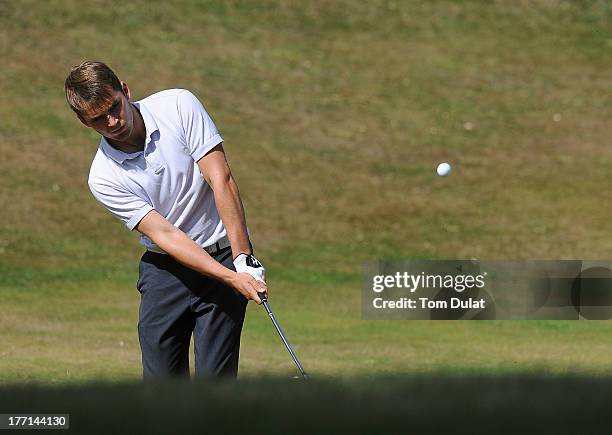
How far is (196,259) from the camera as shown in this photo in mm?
5020

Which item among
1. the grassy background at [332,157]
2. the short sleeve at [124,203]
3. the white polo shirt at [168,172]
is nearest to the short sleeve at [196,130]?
the white polo shirt at [168,172]

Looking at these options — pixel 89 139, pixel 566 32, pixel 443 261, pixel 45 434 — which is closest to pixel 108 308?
pixel 443 261

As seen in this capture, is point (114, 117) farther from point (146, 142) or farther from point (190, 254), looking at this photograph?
point (190, 254)

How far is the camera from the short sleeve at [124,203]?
520 centimetres

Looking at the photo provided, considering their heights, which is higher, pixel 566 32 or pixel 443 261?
pixel 566 32

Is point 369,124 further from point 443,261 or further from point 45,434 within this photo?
point 45,434

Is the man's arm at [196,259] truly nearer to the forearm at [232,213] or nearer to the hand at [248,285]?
the hand at [248,285]

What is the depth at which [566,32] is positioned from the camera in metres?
24.6

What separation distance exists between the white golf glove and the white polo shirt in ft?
0.80

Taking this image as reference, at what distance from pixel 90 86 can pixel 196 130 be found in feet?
1.61

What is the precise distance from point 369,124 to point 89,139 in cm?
487

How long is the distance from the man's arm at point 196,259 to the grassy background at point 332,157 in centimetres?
451

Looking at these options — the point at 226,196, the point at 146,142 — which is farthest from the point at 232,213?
the point at 146,142

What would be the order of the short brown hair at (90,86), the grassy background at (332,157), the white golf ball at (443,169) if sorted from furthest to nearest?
the white golf ball at (443,169) < the grassy background at (332,157) < the short brown hair at (90,86)
